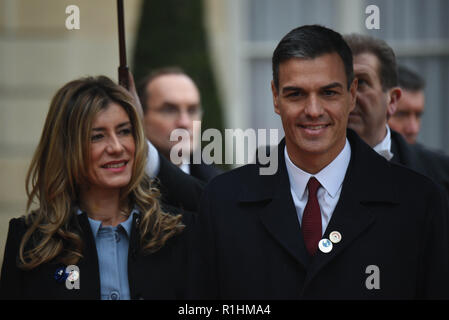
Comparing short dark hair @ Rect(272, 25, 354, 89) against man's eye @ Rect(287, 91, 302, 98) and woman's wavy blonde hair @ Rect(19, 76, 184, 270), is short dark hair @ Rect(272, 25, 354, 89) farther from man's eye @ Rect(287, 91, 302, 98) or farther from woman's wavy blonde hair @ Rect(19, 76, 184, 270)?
woman's wavy blonde hair @ Rect(19, 76, 184, 270)

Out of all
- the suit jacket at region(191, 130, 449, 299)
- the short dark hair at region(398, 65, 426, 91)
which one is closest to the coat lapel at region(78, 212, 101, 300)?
the suit jacket at region(191, 130, 449, 299)

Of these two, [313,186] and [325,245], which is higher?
[313,186]

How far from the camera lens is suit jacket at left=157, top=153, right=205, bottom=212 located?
11.0 feet

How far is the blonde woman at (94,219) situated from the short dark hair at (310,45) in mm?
869

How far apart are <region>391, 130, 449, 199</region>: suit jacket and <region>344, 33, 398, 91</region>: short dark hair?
1.02ft

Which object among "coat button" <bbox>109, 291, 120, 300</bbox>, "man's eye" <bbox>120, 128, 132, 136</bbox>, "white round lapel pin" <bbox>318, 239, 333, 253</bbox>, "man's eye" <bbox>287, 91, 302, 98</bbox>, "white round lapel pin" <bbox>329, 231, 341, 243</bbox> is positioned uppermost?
"man's eye" <bbox>287, 91, 302, 98</bbox>

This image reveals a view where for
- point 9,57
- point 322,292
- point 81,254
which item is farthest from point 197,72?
point 322,292

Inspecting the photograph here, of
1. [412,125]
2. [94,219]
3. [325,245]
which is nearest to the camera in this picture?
[325,245]

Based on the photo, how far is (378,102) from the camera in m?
3.27

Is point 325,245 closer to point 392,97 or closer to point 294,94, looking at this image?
point 294,94

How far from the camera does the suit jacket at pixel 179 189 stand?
337 centimetres

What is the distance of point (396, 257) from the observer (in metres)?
2.32

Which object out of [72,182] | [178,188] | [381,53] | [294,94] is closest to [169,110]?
[178,188]

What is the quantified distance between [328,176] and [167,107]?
7.30 feet
